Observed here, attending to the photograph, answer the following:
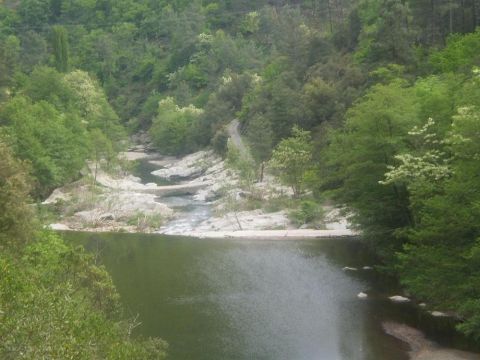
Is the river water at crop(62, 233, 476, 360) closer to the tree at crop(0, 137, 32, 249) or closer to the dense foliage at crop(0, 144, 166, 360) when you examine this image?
the dense foliage at crop(0, 144, 166, 360)

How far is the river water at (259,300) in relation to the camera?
89.3 feet

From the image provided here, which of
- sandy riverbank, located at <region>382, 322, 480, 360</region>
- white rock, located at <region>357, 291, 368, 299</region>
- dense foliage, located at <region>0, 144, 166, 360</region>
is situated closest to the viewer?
dense foliage, located at <region>0, 144, 166, 360</region>

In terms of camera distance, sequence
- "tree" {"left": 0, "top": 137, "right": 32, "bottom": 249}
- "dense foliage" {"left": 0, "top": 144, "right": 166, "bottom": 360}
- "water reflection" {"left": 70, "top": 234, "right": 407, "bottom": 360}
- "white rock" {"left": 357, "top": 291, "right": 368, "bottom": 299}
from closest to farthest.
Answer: "dense foliage" {"left": 0, "top": 144, "right": 166, "bottom": 360} < "tree" {"left": 0, "top": 137, "right": 32, "bottom": 249} < "water reflection" {"left": 70, "top": 234, "right": 407, "bottom": 360} < "white rock" {"left": 357, "top": 291, "right": 368, "bottom": 299}

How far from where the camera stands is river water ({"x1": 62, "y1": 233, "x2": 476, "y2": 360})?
2722 centimetres

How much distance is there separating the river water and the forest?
7.70ft

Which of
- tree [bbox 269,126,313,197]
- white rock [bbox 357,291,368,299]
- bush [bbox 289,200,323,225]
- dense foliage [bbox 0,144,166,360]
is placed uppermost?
dense foliage [bbox 0,144,166,360]

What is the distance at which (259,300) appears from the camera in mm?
32906

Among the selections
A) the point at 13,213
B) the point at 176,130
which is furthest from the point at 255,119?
the point at 13,213

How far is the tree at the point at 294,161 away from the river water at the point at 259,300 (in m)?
12.7

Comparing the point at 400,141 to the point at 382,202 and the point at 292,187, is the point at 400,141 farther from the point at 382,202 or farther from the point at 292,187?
the point at 292,187

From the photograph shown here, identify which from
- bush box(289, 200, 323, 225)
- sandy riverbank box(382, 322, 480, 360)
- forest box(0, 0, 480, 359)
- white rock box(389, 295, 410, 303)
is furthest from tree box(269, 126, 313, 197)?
sandy riverbank box(382, 322, 480, 360)

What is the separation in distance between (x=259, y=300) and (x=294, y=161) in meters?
26.2

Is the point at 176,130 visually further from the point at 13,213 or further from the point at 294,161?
the point at 13,213

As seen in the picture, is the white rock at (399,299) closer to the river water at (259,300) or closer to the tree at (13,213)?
the river water at (259,300)
